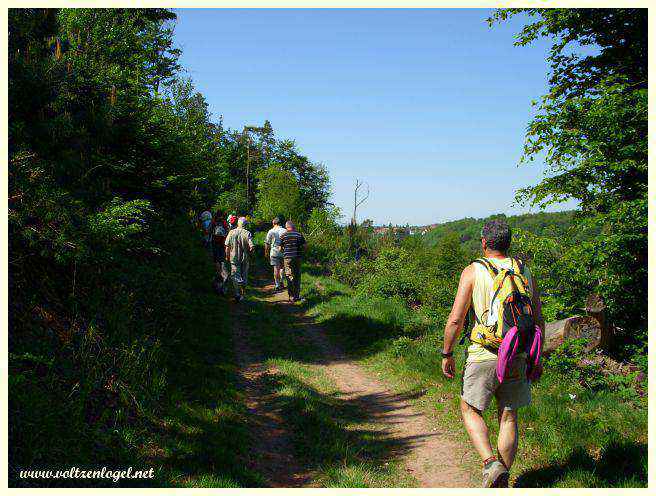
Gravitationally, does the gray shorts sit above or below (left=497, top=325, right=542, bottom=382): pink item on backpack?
below

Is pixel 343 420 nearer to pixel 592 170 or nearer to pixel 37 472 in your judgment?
pixel 37 472

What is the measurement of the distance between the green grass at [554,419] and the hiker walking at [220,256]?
465cm

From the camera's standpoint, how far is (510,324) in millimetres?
3674

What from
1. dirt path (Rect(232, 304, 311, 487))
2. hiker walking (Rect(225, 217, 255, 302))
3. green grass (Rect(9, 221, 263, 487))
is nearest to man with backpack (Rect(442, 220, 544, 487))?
dirt path (Rect(232, 304, 311, 487))

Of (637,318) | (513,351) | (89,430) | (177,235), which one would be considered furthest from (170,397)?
(637,318)

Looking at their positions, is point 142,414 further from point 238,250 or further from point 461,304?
point 238,250

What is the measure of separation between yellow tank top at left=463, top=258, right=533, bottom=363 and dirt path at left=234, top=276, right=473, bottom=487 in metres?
1.50

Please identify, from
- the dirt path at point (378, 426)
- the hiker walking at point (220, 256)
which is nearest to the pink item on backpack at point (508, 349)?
the dirt path at point (378, 426)

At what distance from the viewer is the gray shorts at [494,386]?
3783mm

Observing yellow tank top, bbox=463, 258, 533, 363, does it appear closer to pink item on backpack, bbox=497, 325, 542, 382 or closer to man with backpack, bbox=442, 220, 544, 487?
man with backpack, bbox=442, 220, 544, 487

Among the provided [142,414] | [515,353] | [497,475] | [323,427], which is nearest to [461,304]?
[515,353]

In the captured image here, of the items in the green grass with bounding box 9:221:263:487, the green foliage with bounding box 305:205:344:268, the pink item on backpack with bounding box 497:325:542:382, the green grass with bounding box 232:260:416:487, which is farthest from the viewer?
the green foliage with bounding box 305:205:344:268

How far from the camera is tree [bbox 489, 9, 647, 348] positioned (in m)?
8.02

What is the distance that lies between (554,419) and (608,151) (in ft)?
18.1
